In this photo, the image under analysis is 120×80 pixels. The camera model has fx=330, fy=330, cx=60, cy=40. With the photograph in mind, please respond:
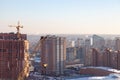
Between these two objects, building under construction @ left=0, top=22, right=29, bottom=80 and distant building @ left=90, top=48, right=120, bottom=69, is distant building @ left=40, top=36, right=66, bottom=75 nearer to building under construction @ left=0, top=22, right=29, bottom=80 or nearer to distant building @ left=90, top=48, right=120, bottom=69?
distant building @ left=90, top=48, right=120, bottom=69

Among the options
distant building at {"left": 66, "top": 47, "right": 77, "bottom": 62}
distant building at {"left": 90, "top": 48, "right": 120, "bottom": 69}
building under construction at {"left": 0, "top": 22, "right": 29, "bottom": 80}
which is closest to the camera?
building under construction at {"left": 0, "top": 22, "right": 29, "bottom": 80}

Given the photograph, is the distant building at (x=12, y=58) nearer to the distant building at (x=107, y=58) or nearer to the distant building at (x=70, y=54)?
the distant building at (x=107, y=58)

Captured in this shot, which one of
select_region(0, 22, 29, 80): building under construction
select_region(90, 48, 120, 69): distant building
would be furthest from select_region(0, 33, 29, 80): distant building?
select_region(90, 48, 120, 69): distant building

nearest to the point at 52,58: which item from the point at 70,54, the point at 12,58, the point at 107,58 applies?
the point at 107,58

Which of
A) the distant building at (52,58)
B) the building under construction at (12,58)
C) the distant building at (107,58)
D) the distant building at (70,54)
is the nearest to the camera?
the building under construction at (12,58)

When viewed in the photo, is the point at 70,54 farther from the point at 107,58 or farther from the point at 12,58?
the point at 12,58

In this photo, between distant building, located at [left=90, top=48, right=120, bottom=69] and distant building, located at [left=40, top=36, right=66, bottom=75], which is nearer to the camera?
distant building, located at [left=40, top=36, right=66, bottom=75]

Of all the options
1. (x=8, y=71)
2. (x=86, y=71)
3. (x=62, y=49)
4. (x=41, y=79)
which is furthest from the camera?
(x=62, y=49)

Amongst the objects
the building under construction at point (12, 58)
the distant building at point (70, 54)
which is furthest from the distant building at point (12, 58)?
the distant building at point (70, 54)

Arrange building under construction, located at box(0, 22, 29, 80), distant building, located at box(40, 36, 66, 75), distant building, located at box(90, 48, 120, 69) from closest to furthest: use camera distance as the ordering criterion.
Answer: building under construction, located at box(0, 22, 29, 80) < distant building, located at box(40, 36, 66, 75) < distant building, located at box(90, 48, 120, 69)

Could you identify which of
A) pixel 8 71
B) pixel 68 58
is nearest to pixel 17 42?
pixel 8 71

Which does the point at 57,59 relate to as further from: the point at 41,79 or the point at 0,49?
the point at 0,49
